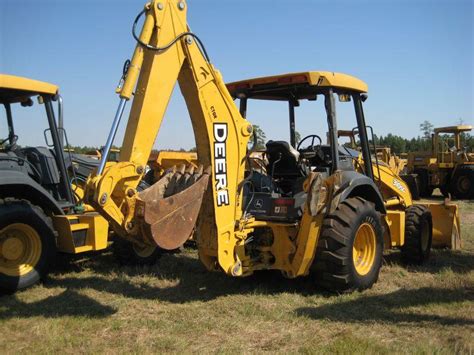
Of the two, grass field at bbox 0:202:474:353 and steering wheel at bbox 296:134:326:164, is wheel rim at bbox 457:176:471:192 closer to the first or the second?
grass field at bbox 0:202:474:353

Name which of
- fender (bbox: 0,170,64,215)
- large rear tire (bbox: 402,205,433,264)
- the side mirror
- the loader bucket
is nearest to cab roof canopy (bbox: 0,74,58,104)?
fender (bbox: 0,170,64,215)

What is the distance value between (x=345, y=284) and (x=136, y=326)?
2160mm

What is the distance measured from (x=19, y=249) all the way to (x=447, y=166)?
52.3 ft

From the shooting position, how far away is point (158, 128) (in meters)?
4.48

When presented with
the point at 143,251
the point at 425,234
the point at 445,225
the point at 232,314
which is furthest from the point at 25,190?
the point at 445,225

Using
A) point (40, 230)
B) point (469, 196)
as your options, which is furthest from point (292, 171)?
point (469, 196)

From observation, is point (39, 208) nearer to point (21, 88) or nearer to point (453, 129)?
point (21, 88)

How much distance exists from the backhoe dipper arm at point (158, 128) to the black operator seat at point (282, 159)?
0.70m

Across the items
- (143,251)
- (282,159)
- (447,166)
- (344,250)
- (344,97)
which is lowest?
(143,251)

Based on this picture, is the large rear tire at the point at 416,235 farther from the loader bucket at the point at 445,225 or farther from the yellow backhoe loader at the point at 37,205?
the yellow backhoe loader at the point at 37,205

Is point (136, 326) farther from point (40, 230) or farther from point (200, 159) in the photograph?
point (40, 230)

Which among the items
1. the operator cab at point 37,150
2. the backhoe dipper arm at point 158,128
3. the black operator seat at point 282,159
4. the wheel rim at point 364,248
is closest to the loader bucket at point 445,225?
the wheel rim at point 364,248

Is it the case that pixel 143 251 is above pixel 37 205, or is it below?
below

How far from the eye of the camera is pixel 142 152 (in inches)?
172
